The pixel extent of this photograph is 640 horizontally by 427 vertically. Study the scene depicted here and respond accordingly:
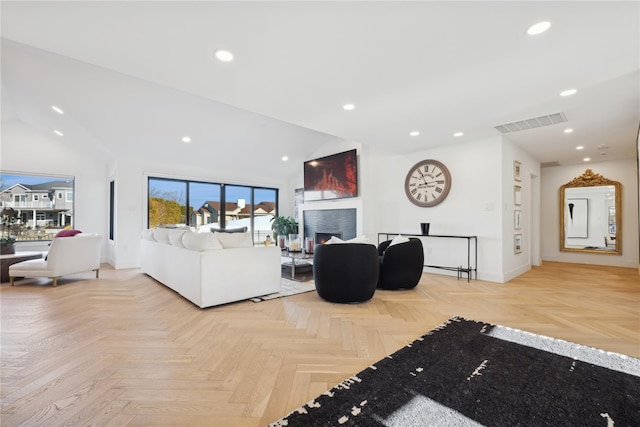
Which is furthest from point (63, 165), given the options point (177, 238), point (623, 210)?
point (623, 210)

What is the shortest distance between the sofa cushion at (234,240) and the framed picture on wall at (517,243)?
4507mm

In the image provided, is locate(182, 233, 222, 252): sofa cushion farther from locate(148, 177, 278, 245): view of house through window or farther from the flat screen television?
the flat screen television

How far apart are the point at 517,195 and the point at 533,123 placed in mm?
1653

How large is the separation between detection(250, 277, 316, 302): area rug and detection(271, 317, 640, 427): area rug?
189 cm

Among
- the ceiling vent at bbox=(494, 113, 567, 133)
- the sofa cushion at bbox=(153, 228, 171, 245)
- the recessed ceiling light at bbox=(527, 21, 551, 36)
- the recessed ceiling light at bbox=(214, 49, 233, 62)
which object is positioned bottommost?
the sofa cushion at bbox=(153, 228, 171, 245)

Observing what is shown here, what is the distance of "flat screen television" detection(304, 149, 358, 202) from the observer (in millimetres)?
6520

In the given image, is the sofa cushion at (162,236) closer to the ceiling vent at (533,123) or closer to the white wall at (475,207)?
the white wall at (475,207)

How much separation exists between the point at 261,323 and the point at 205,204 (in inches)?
206

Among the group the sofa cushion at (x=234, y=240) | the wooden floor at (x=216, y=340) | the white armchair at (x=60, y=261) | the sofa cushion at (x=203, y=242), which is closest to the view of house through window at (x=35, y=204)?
the white armchair at (x=60, y=261)

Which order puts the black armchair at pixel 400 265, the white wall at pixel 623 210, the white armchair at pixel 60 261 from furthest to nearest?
1. the white wall at pixel 623 210
2. the white armchair at pixel 60 261
3. the black armchair at pixel 400 265

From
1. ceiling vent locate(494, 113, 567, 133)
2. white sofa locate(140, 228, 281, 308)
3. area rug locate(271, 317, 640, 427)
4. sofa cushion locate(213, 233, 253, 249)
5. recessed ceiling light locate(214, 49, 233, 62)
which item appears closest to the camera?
area rug locate(271, 317, 640, 427)

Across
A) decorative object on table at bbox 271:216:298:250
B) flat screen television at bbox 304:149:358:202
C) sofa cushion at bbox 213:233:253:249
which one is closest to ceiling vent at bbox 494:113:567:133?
flat screen television at bbox 304:149:358:202

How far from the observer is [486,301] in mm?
3486

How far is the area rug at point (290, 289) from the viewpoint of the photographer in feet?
11.8
